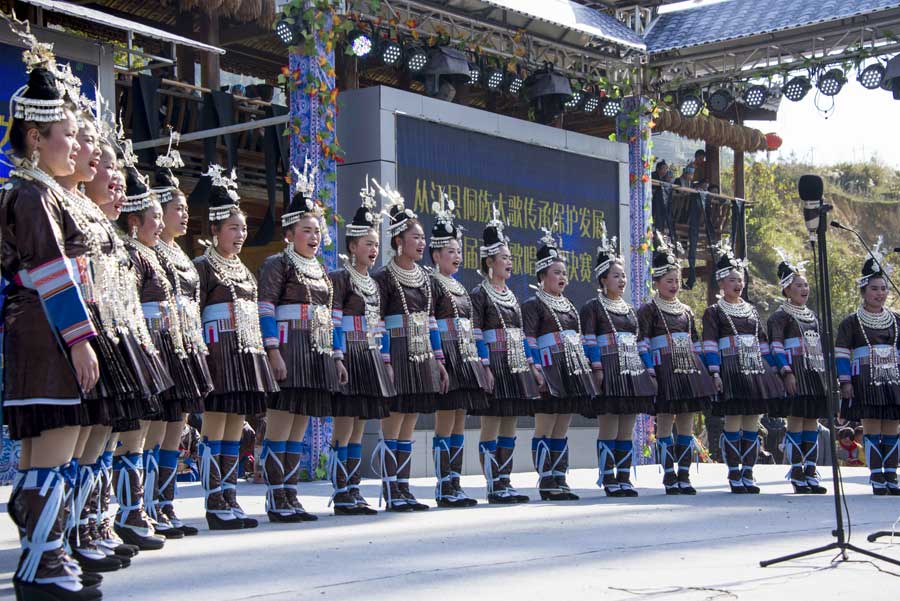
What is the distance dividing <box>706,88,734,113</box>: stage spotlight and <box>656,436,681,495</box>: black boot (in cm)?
658

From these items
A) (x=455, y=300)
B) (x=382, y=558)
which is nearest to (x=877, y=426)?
(x=455, y=300)

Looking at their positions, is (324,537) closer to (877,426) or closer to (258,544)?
(258,544)

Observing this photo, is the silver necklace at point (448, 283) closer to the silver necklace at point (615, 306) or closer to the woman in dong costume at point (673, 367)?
the silver necklace at point (615, 306)

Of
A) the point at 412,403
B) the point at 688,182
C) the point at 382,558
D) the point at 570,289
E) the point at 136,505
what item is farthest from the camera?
the point at 688,182

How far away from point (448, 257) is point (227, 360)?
85.0 inches

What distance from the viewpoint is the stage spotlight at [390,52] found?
1218 cm

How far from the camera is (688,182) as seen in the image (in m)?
18.4

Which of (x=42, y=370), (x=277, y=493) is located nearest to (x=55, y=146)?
(x=42, y=370)

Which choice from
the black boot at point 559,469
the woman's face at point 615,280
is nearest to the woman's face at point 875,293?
the woman's face at point 615,280

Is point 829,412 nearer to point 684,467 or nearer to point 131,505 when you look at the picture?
point 131,505

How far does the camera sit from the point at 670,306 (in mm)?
9219

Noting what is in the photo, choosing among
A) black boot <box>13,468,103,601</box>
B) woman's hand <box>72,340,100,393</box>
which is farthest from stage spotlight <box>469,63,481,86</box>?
black boot <box>13,468,103,601</box>

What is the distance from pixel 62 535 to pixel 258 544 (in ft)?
5.13

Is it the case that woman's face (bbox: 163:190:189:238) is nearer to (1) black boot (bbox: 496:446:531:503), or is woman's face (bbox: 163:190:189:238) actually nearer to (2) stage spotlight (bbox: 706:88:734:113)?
(1) black boot (bbox: 496:446:531:503)
